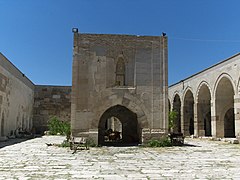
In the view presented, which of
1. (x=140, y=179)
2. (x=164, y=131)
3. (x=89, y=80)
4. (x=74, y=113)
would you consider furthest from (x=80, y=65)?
(x=140, y=179)

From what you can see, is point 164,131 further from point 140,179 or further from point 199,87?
point 199,87

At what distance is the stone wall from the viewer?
27.7m

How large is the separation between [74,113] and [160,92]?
4.23 meters

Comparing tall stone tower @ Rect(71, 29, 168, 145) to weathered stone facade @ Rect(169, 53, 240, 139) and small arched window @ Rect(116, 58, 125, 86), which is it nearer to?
small arched window @ Rect(116, 58, 125, 86)

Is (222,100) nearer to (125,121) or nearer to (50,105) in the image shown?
(125,121)

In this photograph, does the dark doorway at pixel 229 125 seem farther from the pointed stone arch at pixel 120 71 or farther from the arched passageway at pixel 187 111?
the pointed stone arch at pixel 120 71

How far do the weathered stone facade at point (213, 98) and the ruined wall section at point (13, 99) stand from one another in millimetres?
13664

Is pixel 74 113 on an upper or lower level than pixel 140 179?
upper

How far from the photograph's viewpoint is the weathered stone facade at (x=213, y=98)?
16984 mm

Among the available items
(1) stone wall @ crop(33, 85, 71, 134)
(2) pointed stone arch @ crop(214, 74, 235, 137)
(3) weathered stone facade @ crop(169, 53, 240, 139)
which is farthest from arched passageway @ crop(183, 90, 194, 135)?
(1) stone wall @ crop(33, 85, 71, 134)

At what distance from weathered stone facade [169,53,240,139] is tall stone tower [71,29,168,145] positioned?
18.3 feet

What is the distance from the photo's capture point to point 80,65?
13250 millimetres

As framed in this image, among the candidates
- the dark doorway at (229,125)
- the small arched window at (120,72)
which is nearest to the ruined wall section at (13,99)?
the small arched window at (120,72)

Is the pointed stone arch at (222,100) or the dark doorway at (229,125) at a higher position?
the pointed stone arch at (222,100)
